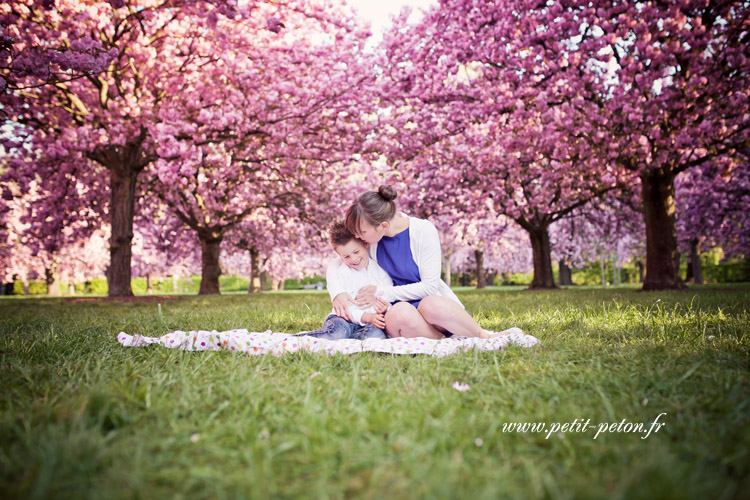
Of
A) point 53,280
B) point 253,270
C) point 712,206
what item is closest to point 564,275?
point 712,206

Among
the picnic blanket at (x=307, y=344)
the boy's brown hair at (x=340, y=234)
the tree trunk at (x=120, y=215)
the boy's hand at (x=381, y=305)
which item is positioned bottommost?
the picnic blanket at (x=307, y=344)

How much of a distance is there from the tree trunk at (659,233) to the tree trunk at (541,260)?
14.5 feet

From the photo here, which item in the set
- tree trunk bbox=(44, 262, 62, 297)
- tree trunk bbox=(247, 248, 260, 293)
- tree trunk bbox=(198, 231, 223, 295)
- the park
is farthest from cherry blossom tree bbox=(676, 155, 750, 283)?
→ tree trunk bbox=(44, 262, 62, 297)

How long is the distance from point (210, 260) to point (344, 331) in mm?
13738

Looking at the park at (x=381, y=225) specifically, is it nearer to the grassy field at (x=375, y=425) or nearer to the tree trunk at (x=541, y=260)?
the grassy field at (x=375, y=425)

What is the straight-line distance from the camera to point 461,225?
752 inches

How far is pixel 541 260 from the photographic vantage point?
15555mm

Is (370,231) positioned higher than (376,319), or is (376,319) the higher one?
(370,231)

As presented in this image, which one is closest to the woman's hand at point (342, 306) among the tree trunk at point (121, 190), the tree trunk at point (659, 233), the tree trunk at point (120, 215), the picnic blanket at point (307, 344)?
the picnic blanket at point (307, 344)

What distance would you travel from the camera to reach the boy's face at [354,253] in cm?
378

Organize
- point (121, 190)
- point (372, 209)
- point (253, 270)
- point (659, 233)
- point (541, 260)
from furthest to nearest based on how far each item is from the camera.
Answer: point (253, 270)
point (541, 260)
point (659, 233)
point (121, 190)
point (372, 209)

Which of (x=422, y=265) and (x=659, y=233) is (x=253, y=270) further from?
(x=422, y=265)

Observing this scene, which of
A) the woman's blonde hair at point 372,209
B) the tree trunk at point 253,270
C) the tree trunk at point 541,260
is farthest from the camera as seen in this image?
the tree trunk at point 253,270

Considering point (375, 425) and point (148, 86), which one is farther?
point (148, 86)
